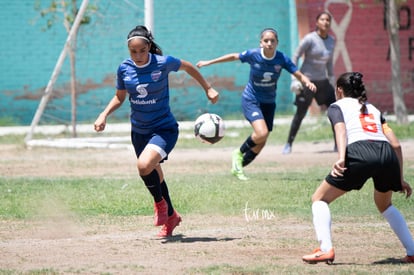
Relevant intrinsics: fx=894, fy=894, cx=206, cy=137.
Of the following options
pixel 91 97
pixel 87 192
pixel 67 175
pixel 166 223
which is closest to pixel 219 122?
pixel 166 223

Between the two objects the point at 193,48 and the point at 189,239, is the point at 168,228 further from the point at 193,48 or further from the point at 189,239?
the point at 193,48

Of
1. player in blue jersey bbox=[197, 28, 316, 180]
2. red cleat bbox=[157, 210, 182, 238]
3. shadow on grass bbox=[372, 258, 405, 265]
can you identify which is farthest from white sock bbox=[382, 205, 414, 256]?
player in blue jersey bbox=[197, 28, 316, 180]

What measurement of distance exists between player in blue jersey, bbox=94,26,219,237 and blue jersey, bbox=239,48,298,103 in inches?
137

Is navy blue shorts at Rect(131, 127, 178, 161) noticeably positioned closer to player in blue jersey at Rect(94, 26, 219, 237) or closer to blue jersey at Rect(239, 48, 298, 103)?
player in blue jersey at Rect(94, 26, 219, 237)

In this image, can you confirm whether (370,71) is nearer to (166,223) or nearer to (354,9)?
(354,9)

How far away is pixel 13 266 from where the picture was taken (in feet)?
21.6

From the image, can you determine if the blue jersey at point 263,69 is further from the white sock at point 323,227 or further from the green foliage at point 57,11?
the green foliage at point 57,11

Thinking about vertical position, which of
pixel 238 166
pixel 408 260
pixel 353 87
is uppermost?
pixel 353 87

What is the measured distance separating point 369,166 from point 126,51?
14.8 meters

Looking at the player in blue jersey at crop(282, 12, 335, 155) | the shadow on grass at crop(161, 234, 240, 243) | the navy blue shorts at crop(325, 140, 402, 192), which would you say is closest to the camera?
the navy blue shorts at crop(325, 140, 402, 192)

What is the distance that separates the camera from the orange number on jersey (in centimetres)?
655

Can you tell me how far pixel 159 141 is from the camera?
311 inches

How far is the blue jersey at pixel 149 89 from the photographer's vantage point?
7930 millimetres

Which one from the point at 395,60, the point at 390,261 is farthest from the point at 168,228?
the point at 395,60
